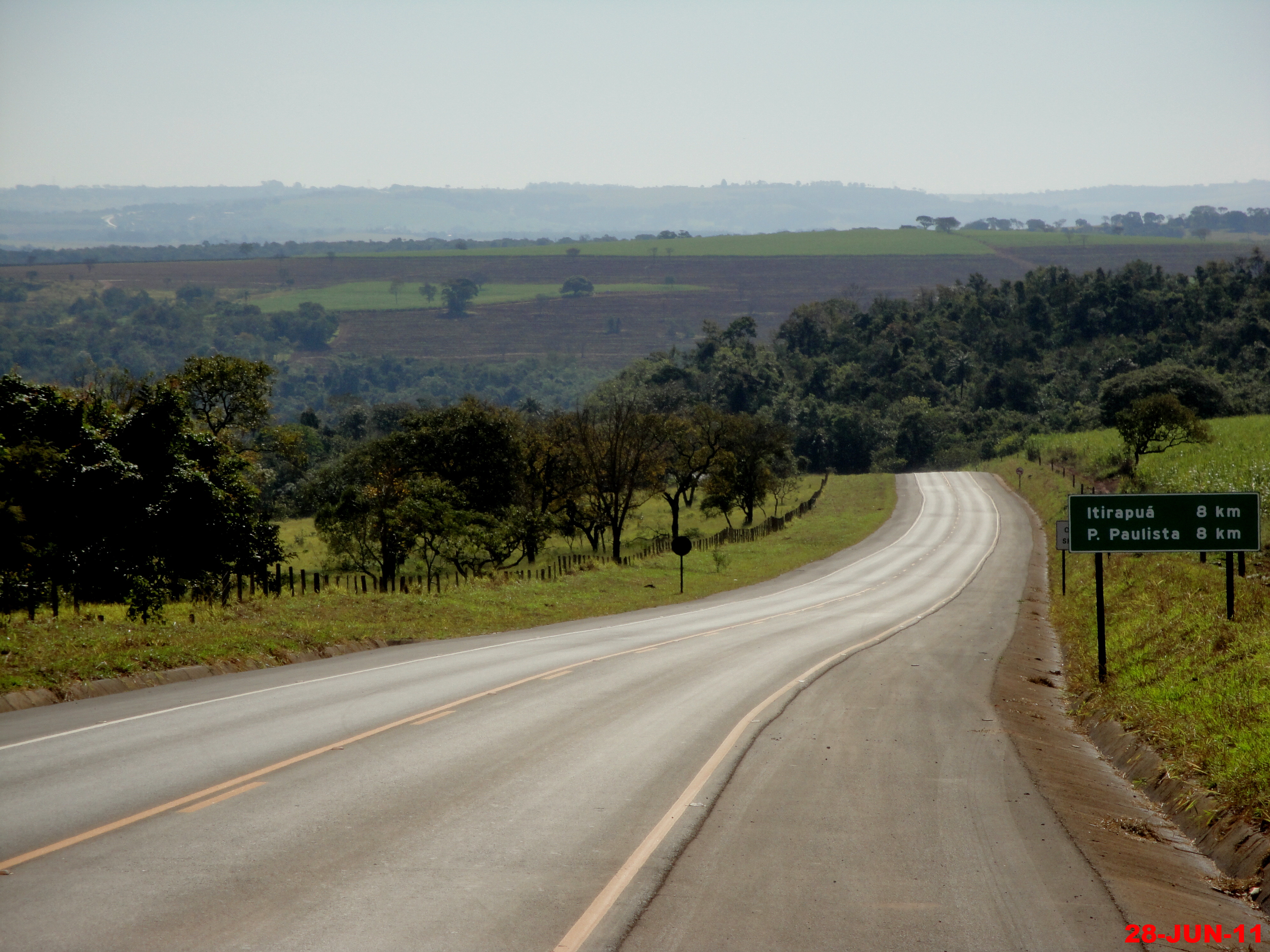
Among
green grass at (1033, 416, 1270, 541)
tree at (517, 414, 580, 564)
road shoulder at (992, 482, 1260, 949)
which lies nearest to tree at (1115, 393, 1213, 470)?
green grass at (1033, 416, 1270, 541)

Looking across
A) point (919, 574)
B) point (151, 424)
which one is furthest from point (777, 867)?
point (919, 574)

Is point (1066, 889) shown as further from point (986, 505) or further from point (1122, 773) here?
point (986, 505)

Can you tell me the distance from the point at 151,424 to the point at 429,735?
18.0 metres

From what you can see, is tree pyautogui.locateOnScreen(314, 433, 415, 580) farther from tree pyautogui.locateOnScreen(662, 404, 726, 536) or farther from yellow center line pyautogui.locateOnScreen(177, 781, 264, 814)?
yellow center line pyautogui.locateOnScreen(177, 781, 264, 814)

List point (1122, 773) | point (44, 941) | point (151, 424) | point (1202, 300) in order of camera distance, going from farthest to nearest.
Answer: point (1202, 300), point (151, 424), point (1122, 773), point (44, 941)

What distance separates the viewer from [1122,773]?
1187 centimetres

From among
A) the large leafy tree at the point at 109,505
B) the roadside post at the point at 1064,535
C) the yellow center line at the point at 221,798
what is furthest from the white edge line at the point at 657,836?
the large leafy tree at the point at 109,505

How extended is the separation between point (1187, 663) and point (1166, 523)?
6.50ft

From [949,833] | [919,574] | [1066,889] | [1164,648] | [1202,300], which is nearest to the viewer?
[1066,889]

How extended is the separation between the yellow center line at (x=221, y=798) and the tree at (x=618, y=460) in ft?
158

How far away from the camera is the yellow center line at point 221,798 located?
28.5 feet

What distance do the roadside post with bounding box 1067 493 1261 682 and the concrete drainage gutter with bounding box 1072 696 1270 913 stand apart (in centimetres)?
280
